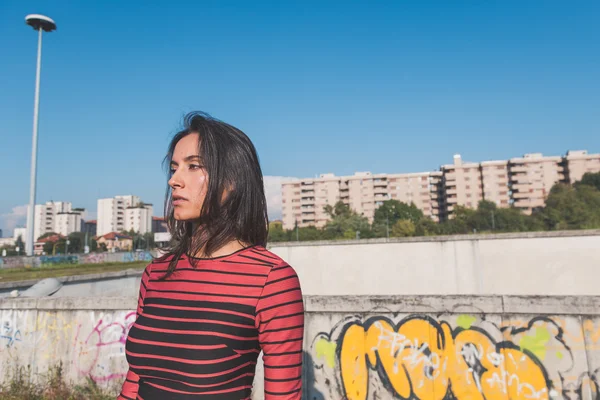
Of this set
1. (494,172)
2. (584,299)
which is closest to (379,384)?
(584,299)

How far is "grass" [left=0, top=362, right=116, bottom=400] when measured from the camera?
5.38 m

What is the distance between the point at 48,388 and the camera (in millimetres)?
5559

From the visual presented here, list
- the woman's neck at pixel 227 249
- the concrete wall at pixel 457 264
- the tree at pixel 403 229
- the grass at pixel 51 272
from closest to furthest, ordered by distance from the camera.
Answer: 1. the woman's neck at pixel 227 249
2. the concrete wall at pixel 457 264
3. the grass at pixel 51 272
4. the tree at pixel 403 229

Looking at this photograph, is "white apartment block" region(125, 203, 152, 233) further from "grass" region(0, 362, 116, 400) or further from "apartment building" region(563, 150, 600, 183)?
"grass" region(0, 362, 116, 400)

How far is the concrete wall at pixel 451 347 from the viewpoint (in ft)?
13.5

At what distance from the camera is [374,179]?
98.8 meters

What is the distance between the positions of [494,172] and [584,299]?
94.4 metres

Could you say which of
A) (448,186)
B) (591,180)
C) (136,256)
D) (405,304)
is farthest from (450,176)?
(405,304)

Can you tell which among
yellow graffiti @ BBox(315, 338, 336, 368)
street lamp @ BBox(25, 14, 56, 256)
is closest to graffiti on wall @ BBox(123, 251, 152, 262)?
street lamp @ BBox(25, 14, 56, 256)

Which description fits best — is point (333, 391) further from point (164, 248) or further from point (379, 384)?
point (164, 248)

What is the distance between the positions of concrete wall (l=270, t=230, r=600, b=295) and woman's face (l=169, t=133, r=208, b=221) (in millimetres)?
15375

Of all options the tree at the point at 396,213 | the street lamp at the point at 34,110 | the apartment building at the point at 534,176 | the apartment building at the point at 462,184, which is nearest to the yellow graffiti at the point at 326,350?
the street lamp at the point at 34,110

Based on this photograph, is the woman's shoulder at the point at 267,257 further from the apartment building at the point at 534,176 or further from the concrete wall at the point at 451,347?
the apartment building at the point at 534,176

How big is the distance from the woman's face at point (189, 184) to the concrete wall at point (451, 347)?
3672 millimetres
